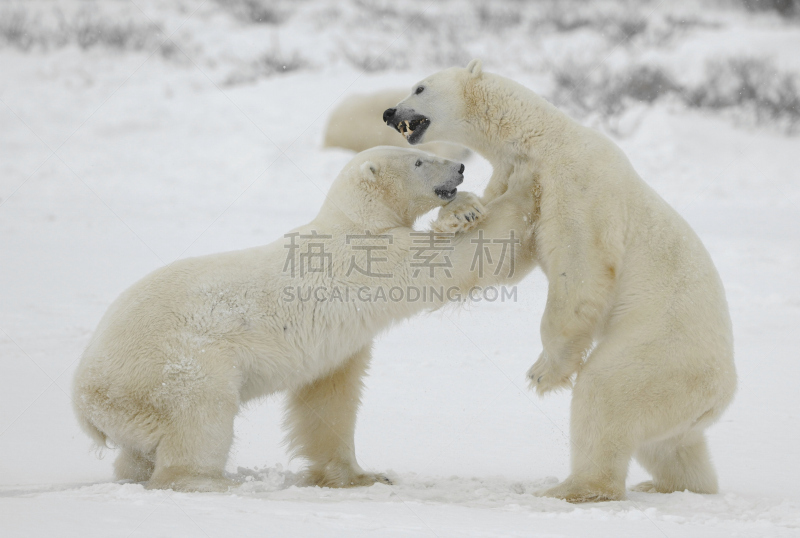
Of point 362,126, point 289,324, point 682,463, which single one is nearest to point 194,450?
point 289,324

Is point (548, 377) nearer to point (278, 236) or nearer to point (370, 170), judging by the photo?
point (370, 170)

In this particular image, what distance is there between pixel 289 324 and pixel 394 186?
28.9 inches

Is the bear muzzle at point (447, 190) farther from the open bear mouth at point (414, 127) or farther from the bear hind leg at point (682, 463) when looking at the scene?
the bear hind leg at point (682, 463)

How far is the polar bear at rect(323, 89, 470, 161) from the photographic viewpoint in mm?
10266

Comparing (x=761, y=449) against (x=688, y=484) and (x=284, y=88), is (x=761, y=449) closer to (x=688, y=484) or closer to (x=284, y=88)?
(x=688, y=484)

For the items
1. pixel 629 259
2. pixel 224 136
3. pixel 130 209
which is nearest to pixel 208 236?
pixel 130 209

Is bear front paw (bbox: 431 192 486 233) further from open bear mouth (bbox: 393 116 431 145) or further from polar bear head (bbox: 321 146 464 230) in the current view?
open bear mouth (bbox: 393 116 431 145)

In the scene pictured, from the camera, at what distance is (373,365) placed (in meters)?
4.78

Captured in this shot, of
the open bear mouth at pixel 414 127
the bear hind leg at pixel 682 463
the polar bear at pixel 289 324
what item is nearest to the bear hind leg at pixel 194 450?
the polar bear at pixel 289 324

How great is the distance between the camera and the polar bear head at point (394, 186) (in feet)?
11.1

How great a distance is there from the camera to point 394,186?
346cm

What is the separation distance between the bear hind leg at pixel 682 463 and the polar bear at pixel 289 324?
0.89m

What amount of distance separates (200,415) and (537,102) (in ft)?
5.86

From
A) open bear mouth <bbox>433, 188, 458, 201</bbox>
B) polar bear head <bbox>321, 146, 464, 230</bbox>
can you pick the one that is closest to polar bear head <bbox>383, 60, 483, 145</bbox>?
polar bear head <bbox>321, 146, 464, 230</bbox>
